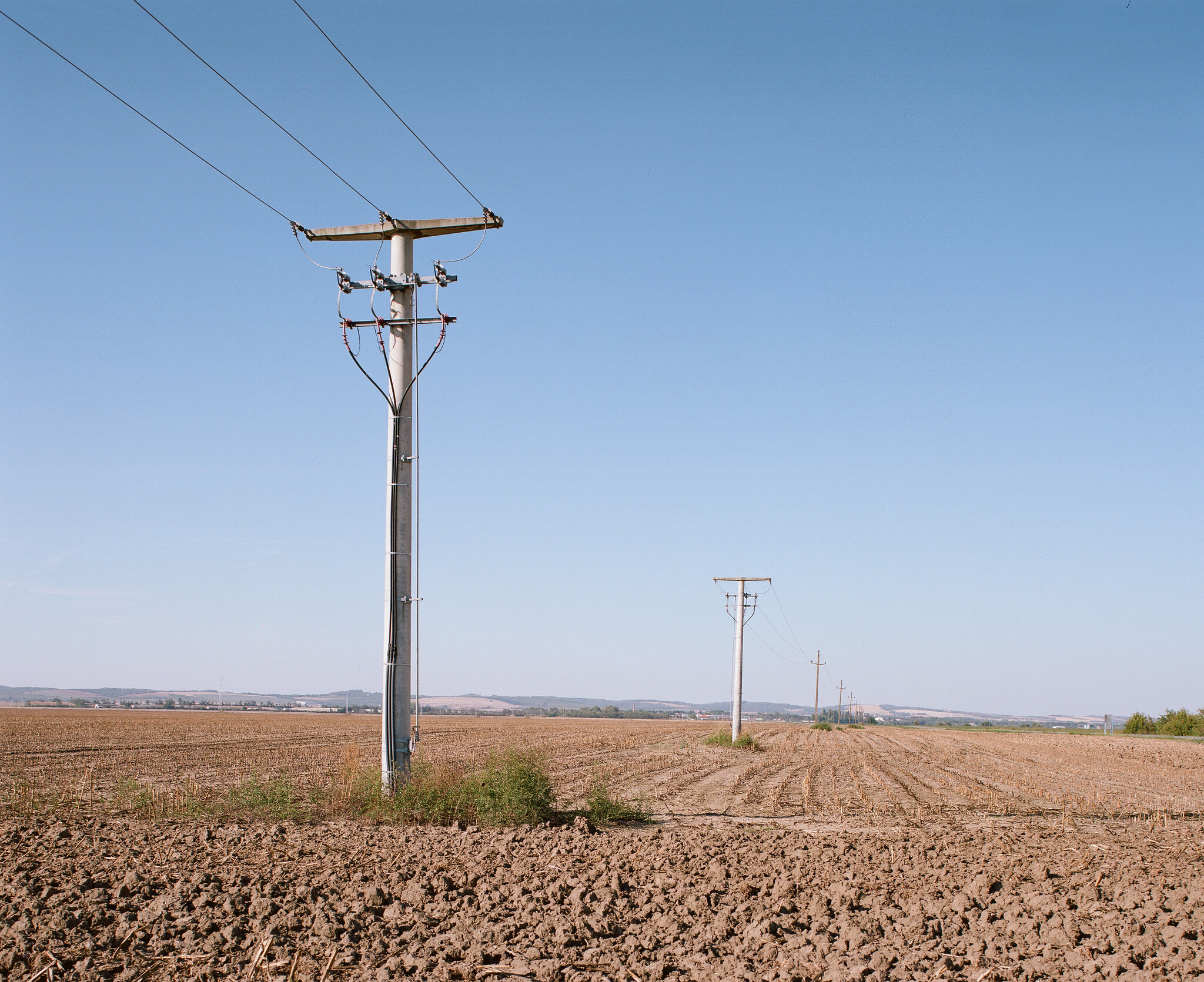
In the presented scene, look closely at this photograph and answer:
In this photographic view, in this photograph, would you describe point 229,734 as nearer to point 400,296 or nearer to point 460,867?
point 400,296

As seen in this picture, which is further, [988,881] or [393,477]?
[393,477]

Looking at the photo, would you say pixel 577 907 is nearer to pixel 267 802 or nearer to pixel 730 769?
pixel 267 802

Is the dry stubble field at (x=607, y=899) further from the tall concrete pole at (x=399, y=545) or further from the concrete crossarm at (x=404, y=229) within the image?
the concrete crossarm at (x=404, y=229)

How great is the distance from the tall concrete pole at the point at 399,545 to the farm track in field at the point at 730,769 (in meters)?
1.02

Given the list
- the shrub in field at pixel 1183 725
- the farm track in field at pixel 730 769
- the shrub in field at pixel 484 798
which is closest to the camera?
the shrub in field at pixel 484 798

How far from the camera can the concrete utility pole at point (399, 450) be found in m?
15.4

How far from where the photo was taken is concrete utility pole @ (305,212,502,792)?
15.4 meters

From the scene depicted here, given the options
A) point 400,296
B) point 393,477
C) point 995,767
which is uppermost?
point 400,296

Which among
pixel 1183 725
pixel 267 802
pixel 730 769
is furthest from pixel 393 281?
pixel 1183 725

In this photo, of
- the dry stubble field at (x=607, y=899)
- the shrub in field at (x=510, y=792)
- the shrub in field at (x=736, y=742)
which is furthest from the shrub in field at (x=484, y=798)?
the shrub in field at (x=736, y=742)

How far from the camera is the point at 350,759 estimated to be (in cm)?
1585

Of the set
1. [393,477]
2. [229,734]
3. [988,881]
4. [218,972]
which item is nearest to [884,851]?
[988,881]

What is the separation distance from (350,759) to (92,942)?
8.58 meters

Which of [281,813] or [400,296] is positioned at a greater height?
[400,296]
